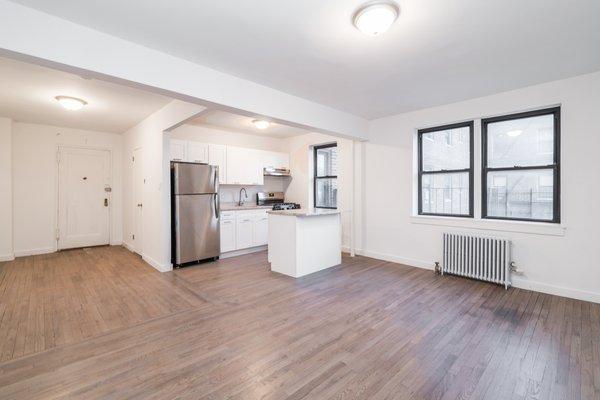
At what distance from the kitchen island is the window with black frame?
1.79 meters

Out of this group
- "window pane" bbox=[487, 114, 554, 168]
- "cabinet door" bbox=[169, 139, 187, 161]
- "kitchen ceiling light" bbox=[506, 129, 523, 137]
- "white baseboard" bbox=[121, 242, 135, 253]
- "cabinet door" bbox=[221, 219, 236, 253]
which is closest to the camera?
"window pane" bbox=[487, 114, 554, 168]

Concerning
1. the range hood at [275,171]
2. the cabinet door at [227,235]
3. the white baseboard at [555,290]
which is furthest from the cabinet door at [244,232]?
the white baseboard at [555,290]

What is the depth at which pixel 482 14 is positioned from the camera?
210 cm

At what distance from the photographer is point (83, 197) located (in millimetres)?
6109

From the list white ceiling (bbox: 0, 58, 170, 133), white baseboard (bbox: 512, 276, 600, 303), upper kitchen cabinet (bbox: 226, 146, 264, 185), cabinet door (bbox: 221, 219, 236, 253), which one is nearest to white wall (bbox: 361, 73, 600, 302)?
white baseboard (bbox: 512, 276, 600, 303)

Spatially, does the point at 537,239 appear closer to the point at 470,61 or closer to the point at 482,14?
the point at 470,61

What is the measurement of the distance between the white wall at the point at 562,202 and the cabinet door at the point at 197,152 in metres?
3.58

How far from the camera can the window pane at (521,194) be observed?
11.9 feet

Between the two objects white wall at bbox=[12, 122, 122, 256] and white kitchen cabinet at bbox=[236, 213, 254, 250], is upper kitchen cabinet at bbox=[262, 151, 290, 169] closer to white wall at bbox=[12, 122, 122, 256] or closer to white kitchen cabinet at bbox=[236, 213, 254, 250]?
white kitchen cabinet at bbox=[236, 213, 254, 250]

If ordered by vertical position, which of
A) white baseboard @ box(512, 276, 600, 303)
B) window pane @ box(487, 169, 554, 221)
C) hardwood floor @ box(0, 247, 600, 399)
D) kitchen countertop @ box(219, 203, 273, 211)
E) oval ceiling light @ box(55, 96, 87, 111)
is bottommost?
hardwood floor @ box(0, 247, 600, 399)

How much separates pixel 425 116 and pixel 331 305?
3433 mm

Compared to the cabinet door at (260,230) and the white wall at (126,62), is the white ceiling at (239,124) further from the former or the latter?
the cabinet door at (260,230)

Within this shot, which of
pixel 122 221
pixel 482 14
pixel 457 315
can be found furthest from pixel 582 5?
pixel 122 221

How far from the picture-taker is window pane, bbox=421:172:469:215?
14.2 ft
